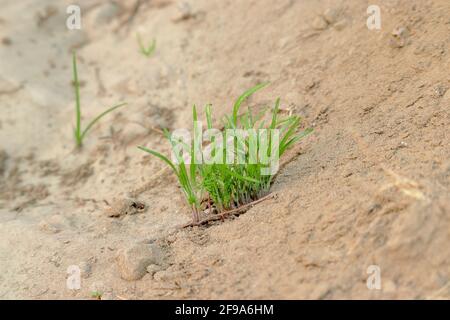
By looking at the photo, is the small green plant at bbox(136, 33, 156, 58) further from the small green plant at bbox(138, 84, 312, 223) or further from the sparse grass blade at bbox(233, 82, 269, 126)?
the small green plant at bbox(138, 84, 312, 223)

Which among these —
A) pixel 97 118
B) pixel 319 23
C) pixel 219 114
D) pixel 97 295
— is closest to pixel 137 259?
pixel 97 295

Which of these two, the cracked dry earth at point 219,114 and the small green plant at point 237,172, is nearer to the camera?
the cracked dry earth at point 219,114

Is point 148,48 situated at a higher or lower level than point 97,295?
higher

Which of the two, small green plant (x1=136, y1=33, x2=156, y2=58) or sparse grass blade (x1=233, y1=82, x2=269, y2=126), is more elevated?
small green plant (x1=136, y1=33, x2=156, y2=58)

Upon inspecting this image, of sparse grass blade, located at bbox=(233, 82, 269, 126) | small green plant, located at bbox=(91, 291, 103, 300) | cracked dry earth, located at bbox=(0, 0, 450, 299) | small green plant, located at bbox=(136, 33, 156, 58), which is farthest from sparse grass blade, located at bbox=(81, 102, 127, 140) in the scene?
small green plant, located at bbox=(91, 291, 103, 300)

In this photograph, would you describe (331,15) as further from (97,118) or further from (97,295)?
(97,295)

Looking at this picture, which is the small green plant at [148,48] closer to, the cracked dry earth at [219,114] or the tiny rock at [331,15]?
the cracked dry earth at [219,114]

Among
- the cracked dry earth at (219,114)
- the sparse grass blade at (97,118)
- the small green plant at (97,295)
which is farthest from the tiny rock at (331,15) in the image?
the small green plant at (97,295)

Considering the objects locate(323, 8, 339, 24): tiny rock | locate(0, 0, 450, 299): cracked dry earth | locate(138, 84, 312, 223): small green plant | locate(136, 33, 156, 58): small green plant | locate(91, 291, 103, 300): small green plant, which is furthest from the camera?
locate(136, 33, 156, 58): small green plant

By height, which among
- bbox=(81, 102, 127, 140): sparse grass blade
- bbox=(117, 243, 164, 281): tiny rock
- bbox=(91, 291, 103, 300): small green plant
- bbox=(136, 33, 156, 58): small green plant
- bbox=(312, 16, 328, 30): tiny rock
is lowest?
bbox=(91, 291, 103, 300): small green plant

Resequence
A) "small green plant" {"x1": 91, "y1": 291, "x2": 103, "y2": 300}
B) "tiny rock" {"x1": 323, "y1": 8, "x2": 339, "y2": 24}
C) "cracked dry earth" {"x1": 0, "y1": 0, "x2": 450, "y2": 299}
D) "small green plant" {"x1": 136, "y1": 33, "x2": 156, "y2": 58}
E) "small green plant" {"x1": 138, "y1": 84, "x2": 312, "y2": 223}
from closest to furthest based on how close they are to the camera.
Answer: "cracked dry earth" {"x1": 0, "y1": 0, "x2": 450, "y2": 299}
"small green plant" {"x1": 91, "y1": 291, "x2": 103, "y2": 300}
"small green plant" {"x1": 138, "y1": 84, "x2": 312, "y2": 223}
"tiny rock" {"x1": 323, "y1": 8, "x2": 339, "y2": 24}
"small green plant" {"x1": 136, "y1": 33, "x2": 156, "y2": 58}
